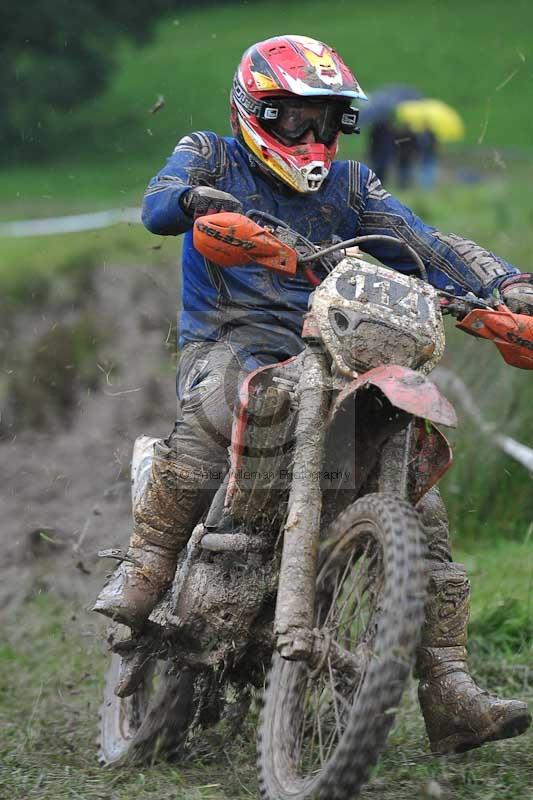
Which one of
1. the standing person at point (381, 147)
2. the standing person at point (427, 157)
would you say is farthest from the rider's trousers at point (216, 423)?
the standing person at point (427, 157)

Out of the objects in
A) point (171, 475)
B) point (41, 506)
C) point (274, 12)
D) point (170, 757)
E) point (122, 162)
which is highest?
point (171, 475)

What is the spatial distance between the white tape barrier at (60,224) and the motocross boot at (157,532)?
10.8m

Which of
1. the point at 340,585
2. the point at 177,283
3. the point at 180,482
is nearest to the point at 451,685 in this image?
the point at 340,585

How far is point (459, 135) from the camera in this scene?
899 inches

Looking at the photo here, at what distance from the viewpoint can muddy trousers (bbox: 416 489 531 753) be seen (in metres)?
5.05

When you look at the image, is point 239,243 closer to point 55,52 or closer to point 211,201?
point 211,201

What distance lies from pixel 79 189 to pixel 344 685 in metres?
20.3

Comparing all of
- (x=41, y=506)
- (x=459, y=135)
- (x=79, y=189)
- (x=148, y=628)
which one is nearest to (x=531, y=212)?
(x=459, y=135)

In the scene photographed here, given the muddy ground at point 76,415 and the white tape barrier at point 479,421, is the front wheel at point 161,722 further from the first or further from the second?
the white tape barrier at point 479,421

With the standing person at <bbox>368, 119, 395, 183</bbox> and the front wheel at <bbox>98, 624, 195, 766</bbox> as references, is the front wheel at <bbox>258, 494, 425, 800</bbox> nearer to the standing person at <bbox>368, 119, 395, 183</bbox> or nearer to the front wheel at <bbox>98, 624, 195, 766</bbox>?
the front wheel at <bbox>98, 624, 195, 766</bbox>

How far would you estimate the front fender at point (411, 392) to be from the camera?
4449 millimetres

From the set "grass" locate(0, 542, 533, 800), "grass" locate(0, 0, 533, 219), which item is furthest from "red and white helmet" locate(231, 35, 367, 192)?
"grass" locate(0, 0, 533, 219)

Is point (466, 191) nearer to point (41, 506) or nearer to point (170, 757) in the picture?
point (41, 506)

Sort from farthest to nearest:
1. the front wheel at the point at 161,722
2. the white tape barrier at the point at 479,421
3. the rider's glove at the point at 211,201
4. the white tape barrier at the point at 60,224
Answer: the white tape barrier at the point at 60,224 → the white tape barrier at the point at 479,421 → the front wheel at the point at 161,722 → the rider's glove at the point at 211,201
